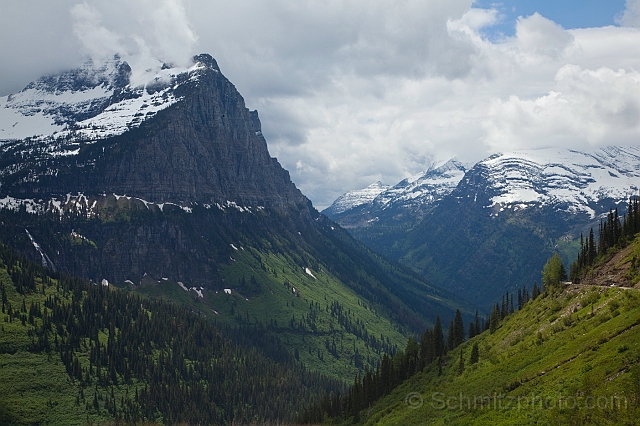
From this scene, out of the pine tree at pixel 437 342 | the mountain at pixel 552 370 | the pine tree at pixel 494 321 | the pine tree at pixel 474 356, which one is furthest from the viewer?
the pine tree at pixel 437 342

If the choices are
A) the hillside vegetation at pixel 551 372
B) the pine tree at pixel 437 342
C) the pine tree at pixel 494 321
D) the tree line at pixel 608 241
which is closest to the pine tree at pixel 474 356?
the hillside vegetation at pixel 551 372

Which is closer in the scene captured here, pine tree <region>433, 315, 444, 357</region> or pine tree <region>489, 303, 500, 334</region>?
pine tree <region>489, 303, 500, 334</region>

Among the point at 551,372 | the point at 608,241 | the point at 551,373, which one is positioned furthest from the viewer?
the point at 608,241

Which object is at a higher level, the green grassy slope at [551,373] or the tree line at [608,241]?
the tree line at [608,241]

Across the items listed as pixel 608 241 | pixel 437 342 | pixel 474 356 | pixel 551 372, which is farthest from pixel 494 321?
pixel 551 372

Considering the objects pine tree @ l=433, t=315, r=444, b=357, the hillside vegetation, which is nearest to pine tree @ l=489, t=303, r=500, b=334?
the hillside vegetation

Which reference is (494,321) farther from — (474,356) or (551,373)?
(551,373)

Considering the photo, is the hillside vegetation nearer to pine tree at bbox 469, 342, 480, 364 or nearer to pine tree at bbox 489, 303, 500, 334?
pine tree at bbox 469, 342, 480, 364

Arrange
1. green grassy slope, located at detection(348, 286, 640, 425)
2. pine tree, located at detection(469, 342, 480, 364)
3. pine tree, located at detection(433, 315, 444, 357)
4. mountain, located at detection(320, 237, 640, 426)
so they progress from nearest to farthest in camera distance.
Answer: green grassy slope, located at detection(348, 286, 640, 425)
mountain, located at detection(320, 237, 640, 426)
pine tree, located at detection(469, 342, 480, 364)
pine tree, located at detection(433, 315, 444, 357)

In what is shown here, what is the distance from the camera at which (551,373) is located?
75.7 m

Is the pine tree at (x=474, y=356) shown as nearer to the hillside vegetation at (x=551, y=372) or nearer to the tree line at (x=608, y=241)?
the hillside vegetation at (x=551, y=372)

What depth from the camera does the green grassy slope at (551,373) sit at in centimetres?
5925

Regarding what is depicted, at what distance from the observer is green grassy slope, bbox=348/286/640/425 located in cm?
5925

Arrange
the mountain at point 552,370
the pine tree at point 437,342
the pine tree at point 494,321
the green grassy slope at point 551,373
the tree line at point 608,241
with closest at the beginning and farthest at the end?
the green grassy slope at point 551,373, the mountain at point 552,370, the tree line at point 608,241, the pine tree at point 494,321, the pine tree at point 437,342
